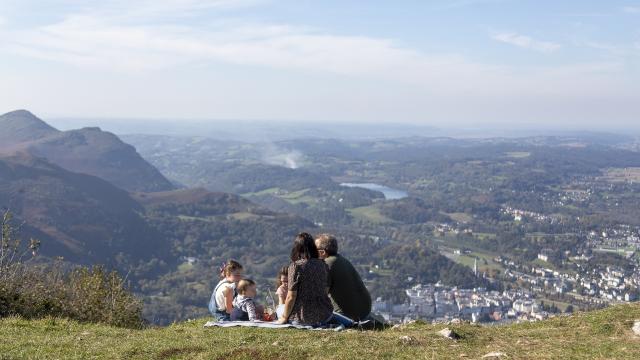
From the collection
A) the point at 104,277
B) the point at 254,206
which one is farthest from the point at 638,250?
the point at 104,277

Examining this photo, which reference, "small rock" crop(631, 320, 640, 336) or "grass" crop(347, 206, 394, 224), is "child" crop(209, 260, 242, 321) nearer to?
"small rock" crop(631, 320, 640, 336)

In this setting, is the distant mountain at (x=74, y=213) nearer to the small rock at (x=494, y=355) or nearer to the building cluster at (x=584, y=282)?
the building cluster at (x=584, y=282)

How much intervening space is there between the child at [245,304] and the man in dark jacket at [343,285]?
1.64m

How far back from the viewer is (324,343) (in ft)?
31.1

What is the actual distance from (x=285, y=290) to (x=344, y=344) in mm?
2988

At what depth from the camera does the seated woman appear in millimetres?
11039

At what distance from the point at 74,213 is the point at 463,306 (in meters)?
90.1

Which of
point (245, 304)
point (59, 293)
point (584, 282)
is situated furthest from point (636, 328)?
point (584, 282)

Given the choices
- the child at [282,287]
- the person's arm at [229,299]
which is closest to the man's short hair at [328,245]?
the child at [282,287]

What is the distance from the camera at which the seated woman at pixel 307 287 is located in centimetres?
1104

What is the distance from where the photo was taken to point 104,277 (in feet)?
60.2

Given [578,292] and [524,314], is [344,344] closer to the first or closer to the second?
[524,314]

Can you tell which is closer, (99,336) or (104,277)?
(99,336)

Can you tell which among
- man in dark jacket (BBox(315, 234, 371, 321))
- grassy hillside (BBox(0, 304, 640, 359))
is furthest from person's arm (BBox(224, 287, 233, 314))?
man in dark jacket (BBox(315, 234, 371, 321))
